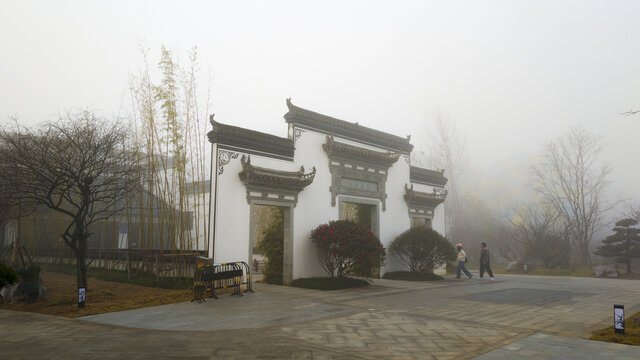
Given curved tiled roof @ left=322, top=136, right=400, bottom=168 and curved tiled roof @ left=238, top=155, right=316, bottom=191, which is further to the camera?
curved tiled roof @ left=322, top=136, right=400, bottom=168

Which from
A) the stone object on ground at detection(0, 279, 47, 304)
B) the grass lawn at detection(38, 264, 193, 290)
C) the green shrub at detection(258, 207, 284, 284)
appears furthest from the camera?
the green shrub at detection(258, 207, 284, 284)

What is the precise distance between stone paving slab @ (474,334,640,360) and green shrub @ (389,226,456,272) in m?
8.17

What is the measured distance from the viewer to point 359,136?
13.6 meters

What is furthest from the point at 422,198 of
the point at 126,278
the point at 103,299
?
the point at 103,299

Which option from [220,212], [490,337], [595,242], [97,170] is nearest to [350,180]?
[220,212]

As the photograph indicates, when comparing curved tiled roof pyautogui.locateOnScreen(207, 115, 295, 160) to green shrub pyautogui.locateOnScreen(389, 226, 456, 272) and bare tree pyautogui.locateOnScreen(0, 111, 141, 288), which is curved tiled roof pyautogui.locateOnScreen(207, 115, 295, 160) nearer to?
bare tree pyautogui.locateOnScreen(0, 111, 141, 288)

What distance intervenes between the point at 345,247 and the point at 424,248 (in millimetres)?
3815

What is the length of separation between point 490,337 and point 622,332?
170cm

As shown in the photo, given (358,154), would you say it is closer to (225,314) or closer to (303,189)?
(303,189)

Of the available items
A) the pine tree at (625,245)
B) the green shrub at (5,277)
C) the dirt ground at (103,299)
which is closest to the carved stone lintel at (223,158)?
the dirt ground at (103,299)

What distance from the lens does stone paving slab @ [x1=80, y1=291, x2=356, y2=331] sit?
570 cm

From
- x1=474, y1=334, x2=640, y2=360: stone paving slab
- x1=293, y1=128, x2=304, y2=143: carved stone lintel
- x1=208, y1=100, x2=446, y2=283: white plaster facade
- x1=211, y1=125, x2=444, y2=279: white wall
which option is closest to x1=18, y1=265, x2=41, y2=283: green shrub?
x1=208, y1=100, x2=446, y2=283: white plaster facade

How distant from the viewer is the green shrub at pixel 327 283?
34.0ft

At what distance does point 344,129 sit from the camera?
13.1 metres
